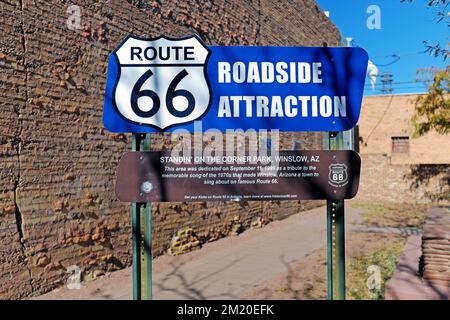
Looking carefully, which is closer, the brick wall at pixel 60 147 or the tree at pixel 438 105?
the brick wall at pixel 60 147

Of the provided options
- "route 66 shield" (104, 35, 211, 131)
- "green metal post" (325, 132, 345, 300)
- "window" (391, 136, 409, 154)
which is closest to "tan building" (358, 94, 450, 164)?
"window" (391, 136, 409, 154)

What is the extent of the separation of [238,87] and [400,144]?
21802 millimetres

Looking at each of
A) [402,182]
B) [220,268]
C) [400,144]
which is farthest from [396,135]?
[220,268]

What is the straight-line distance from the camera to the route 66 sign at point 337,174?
3105 mm

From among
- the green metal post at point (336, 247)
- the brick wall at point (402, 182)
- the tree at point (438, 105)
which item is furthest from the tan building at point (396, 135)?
the green metal post at point (336, 247)

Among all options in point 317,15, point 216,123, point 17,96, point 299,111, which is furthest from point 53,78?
point 317,15

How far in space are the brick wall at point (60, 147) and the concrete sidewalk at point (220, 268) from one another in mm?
370

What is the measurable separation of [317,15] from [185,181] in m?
15.5

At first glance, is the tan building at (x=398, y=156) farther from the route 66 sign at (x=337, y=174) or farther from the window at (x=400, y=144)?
the route 66 sign at (x=337, y=174)

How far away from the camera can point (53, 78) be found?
550 centimetres

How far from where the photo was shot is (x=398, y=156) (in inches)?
Result: 894

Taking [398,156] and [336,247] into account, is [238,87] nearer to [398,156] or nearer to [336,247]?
[336,247]

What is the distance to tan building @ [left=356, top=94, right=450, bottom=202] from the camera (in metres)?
18.8

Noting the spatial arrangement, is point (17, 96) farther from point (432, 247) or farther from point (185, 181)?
point (432, 247)
